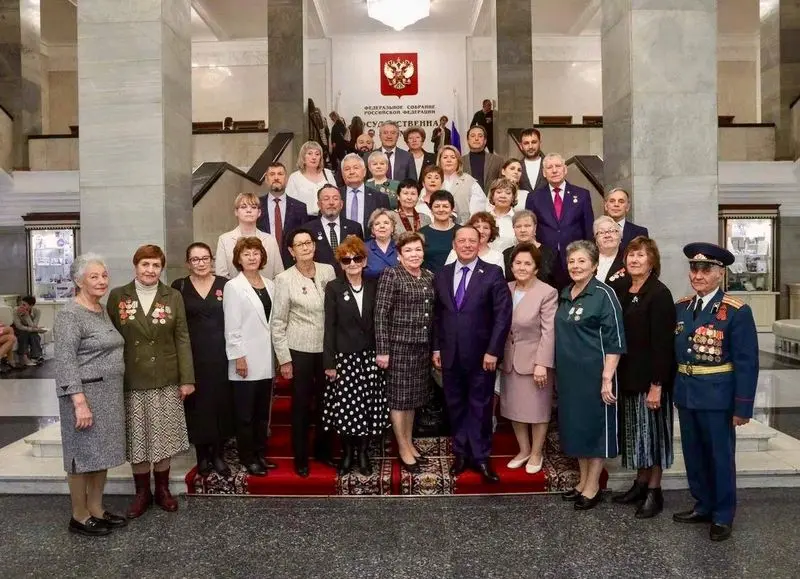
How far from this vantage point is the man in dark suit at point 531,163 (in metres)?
6.42

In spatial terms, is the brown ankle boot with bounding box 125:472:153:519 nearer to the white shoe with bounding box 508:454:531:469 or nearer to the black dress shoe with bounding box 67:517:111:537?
the black dress shoe with bounding box 67:517:111:537

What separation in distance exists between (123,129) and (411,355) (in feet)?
9.60

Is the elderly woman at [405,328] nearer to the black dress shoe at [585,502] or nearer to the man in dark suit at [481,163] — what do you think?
the black dress shoe at [585,502]

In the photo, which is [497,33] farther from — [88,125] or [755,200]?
[88,125]

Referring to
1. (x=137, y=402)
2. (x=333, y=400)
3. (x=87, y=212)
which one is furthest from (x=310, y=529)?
(x=87, y=212)

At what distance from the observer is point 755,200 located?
13.5m

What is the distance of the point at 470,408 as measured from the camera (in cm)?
455

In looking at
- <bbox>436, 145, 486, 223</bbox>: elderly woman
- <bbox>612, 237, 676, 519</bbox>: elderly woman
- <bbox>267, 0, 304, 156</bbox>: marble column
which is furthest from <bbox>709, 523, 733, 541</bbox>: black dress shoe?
<bbox>267, 0, 304, 156</bbox>: marble column

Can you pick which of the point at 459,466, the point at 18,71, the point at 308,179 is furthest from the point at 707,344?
the point at 18,71

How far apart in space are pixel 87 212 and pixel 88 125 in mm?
687

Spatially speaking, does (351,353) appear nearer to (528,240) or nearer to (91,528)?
(528,240)

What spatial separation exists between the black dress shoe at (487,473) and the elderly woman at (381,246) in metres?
1.50

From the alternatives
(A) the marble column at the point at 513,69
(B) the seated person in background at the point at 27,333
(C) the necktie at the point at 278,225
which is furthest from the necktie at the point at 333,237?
(A) the marble column at the point at 513,69

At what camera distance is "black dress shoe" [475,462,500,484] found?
4520mm
